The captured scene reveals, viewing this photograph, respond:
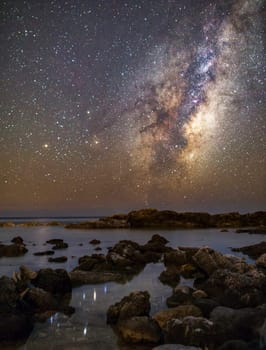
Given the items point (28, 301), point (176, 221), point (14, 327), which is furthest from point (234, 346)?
point (176, 221)

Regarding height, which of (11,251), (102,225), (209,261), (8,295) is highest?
(209,261)

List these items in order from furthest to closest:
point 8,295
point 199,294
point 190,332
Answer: point 199,294 → point 8,295 → point 190,332

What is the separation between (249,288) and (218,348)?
4.71 meters

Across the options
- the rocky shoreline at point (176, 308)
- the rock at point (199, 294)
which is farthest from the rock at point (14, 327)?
the rock at point (199, 294)

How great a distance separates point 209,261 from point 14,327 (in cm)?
1002

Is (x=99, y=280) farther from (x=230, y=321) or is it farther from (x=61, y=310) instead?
(x=230, y=321)

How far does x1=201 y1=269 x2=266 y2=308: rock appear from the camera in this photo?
35.2ft

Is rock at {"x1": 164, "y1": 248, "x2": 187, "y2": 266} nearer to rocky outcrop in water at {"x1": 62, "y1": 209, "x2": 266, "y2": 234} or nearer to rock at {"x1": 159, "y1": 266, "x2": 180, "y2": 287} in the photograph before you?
rock at {"x1": 159, "y1": 266, "x2": 180, "y2": 287}

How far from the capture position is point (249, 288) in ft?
37.1

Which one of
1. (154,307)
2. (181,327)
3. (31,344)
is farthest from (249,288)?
(31,344)

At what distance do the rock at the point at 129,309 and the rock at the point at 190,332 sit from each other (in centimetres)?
130

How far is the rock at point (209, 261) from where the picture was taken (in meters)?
16.0

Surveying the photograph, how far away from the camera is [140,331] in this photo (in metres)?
8.23

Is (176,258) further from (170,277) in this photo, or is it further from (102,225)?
(102,225)
